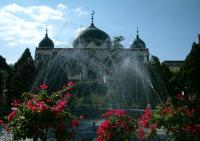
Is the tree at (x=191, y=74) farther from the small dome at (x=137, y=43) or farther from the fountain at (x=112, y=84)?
the small dome at (x=137, y=43)

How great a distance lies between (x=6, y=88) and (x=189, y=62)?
21109 millimetres

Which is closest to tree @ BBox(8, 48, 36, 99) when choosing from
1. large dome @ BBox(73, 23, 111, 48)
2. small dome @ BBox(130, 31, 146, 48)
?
large dome @ BBox(73, 23, 111, 48)

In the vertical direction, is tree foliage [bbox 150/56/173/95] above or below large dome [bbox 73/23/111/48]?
below

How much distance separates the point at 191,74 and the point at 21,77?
1916cm

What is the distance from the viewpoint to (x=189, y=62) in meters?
43.3

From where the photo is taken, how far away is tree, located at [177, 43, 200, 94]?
42.2 metres

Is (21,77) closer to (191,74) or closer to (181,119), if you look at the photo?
(191,74)

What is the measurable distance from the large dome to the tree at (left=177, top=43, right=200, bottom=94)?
1861cm

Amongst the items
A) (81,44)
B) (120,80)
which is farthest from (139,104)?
(81,44)

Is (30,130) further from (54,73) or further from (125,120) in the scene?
(54,73)

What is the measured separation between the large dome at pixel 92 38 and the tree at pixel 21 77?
20843 mm

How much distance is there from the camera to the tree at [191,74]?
4222 centimetres

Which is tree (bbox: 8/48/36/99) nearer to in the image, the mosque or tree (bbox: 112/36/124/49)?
the mosque

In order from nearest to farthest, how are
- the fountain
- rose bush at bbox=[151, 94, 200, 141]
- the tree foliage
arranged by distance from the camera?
rose bush at bbox=[151, 94, 200, 141] → the fountain → the tree foliage
